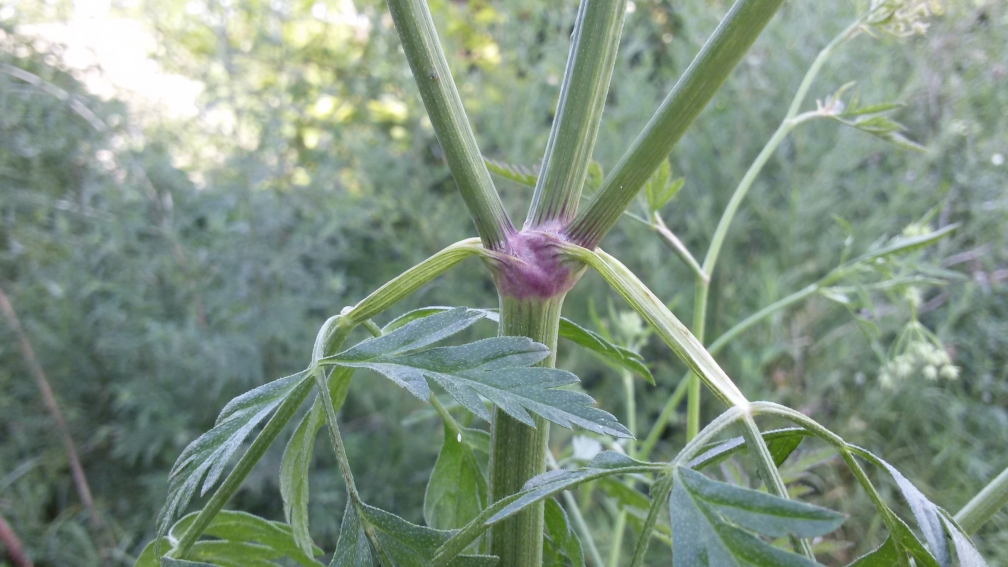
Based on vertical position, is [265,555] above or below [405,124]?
below

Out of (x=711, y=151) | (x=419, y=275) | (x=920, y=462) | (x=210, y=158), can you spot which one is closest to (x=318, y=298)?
(x=210, y=158)

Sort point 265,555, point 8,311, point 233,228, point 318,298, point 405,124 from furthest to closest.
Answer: point 405,124, point 318,298, point 233,228, point 8,311, point 265,555

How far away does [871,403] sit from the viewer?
1.43 meters

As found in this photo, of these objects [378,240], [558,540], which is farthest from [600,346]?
[378,240]

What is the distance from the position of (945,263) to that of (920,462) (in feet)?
1.41

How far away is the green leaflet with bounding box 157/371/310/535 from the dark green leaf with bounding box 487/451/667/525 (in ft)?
0.37

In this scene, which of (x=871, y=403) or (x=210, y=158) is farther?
(x=210, y=158)

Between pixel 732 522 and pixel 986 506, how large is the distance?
0.50 ft

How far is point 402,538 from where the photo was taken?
29cm

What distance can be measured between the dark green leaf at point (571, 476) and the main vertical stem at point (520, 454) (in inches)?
2.0

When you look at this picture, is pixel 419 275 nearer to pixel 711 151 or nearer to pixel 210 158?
pixel 210 158

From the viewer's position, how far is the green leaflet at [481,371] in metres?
0.26

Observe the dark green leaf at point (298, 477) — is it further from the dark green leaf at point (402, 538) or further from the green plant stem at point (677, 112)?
the green plant stem at point (677, 112)

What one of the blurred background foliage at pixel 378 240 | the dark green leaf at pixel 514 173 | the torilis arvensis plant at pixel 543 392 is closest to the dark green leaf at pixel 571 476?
the torilis arvensis plant at pixel 543 392
